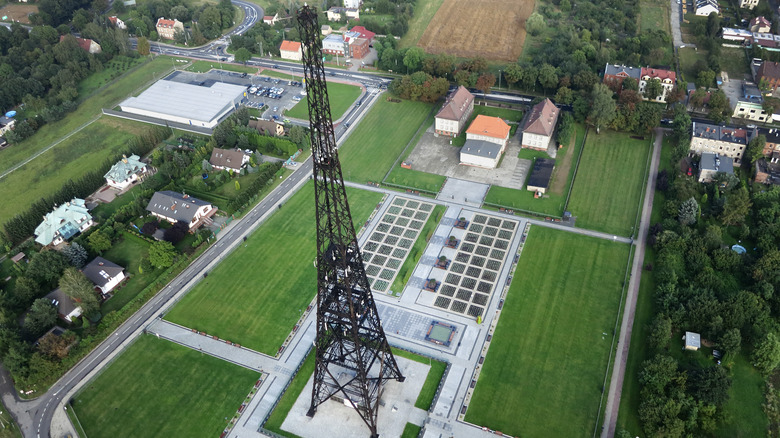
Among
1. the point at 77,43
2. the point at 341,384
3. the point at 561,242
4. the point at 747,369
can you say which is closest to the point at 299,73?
the point at 77,43

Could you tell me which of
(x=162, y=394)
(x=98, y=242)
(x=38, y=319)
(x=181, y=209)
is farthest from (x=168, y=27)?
(x=162, y=394)

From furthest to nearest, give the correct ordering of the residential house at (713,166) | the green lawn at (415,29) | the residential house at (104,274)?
the green lawn at (415,29)
the residential house at (713,166)
the residential house at (104,274)

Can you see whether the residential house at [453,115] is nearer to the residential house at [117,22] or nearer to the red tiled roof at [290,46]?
the red tiled roof at [290,46]

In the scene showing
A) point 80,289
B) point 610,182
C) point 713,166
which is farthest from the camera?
point 610,182

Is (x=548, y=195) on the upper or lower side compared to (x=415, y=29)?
upper

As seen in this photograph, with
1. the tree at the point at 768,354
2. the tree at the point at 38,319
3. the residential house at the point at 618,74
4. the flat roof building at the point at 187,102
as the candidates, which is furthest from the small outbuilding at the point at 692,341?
the flat roof building at the point at 187,102

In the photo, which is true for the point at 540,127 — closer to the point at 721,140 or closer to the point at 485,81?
the point at 485,81

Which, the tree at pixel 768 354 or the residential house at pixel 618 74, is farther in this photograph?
the residential house at pixel 618 74
